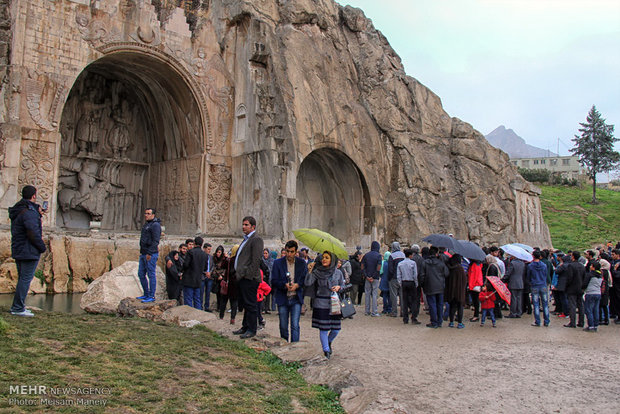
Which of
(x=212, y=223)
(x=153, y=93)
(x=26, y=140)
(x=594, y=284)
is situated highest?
(x=153, y=93)

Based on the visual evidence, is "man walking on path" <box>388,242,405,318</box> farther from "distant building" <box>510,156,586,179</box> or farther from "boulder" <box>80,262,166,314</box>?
"distant building" <box>510,156,586,179</box>

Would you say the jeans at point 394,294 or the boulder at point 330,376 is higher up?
the jeans at point 394,294

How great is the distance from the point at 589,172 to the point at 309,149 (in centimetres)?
3798

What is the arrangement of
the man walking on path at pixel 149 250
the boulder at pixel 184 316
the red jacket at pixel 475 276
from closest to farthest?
the boulder at pixel 184 316
the man walking on path at pixel 149 250
the red jacket at pixel 475 276

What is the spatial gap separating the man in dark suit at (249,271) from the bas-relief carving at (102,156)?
18.4 metres

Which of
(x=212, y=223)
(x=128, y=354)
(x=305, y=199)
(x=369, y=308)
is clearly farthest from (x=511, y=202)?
(x=128, y=354)

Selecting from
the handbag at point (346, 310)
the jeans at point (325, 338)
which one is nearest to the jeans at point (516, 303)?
the handbag at point (346, 310)

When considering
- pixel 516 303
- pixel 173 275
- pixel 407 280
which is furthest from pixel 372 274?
pixel 173 275

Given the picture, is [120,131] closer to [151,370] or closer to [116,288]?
[116,288]

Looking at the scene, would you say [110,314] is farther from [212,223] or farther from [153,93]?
[153,93]

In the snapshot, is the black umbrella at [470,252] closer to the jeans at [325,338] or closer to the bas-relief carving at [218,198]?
the jeans at [325,338]

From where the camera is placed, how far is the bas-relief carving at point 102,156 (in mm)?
24031

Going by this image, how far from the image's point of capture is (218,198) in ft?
73.3

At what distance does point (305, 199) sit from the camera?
25.8 m
